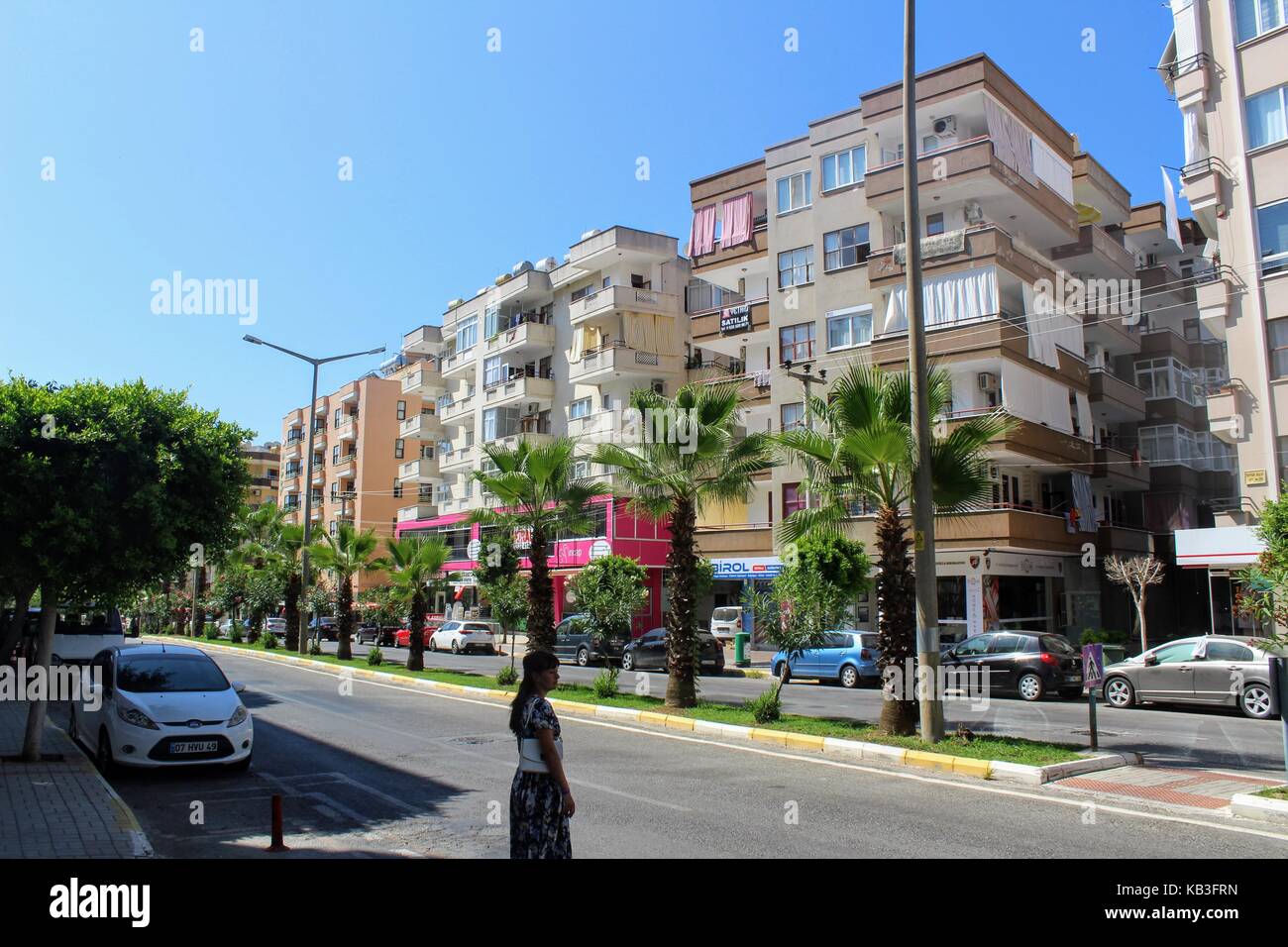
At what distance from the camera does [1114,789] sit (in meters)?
10.8

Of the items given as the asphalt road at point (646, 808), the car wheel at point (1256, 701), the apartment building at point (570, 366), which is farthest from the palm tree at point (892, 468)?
the apartment building at point (570, 366)

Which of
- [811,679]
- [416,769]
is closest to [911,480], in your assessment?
[416,769]

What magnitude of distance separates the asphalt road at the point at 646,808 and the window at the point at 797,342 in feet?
83.2

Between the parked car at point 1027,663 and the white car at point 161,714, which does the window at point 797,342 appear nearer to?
the parked car at point 1027,663

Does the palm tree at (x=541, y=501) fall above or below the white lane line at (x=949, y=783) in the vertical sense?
above

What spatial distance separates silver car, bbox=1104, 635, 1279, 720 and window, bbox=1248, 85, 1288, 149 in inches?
628

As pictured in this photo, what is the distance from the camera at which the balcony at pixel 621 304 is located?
155 feet

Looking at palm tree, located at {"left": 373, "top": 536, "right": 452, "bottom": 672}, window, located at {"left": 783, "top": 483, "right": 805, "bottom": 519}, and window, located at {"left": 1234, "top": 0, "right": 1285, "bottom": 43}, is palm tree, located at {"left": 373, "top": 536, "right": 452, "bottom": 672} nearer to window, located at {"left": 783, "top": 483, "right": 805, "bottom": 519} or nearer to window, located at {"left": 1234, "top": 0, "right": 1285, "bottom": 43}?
window, located at {"left": 783, "top": 483, "right": 805, "bottom": 519}

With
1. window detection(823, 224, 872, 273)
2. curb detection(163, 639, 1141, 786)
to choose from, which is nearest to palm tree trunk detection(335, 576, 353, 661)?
curb detection(163, 639, 1141, 786)

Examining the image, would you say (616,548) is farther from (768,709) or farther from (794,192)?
(768,709)

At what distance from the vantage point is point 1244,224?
27.2m

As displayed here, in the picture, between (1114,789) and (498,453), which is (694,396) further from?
(1114,789)

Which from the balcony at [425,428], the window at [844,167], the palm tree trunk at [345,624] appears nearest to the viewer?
the palm tree trunk at [345,624]
